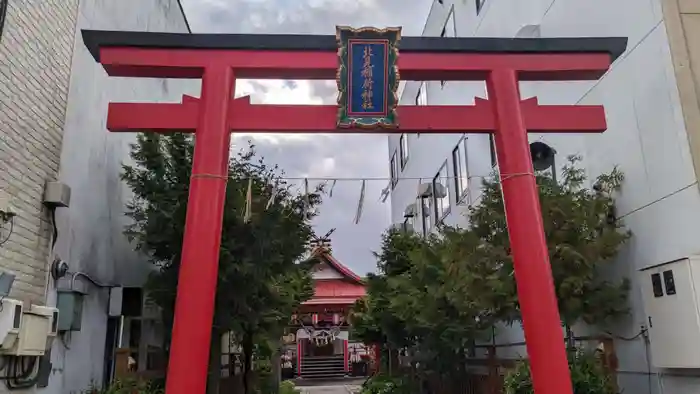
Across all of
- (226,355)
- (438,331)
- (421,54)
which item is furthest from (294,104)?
(226,355)

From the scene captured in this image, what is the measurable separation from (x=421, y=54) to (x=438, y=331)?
5784 millimetres

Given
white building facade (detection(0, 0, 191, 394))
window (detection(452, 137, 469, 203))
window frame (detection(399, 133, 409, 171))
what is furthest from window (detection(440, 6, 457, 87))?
white building facade (detection(0, 0, 191, 394))

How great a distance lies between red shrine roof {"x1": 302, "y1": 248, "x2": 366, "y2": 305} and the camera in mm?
26297

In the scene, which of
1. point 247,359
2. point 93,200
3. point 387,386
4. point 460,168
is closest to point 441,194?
point 460,168

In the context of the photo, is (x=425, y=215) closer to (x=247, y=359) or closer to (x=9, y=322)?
(x=247, y=359)

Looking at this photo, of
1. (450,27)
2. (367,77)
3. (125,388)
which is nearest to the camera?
(367,77)

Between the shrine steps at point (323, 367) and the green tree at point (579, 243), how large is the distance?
Answer: 26.8 m

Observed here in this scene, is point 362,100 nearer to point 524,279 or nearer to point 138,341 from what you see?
point 524,279

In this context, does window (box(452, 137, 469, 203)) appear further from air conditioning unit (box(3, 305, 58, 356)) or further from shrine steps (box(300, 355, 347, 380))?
shrine steps (box(300, 355, 347, 380))

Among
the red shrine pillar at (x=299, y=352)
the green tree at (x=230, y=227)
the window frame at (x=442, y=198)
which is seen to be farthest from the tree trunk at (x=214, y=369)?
the red shrine pillar at (x=299, y=352)

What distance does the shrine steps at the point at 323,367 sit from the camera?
32625 millimetres

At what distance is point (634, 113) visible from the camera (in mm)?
7184

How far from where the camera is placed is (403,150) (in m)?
24.5

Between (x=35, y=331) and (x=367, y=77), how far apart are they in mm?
4374
